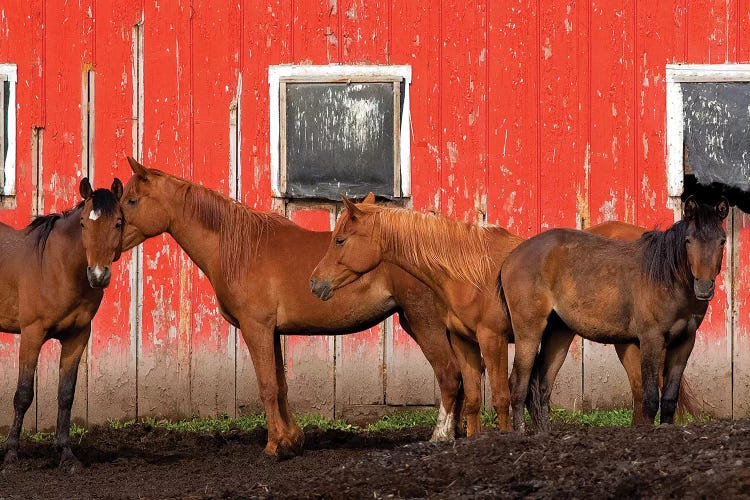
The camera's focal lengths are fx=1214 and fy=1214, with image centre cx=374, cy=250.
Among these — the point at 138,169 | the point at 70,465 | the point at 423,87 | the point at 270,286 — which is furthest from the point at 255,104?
the point at 70,465

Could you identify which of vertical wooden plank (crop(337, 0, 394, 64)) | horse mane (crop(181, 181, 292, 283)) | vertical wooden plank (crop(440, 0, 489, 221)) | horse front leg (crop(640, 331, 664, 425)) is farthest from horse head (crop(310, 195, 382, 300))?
vertical wooden plank (crop(337, 0, 394, 64))

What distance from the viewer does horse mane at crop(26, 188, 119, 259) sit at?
8.24 m

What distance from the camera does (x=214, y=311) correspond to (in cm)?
1032

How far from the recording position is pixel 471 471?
19.8 ft

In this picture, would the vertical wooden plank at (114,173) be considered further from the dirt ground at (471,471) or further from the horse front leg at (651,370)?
the horse front leg at (651,370)

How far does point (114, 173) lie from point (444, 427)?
12.2ft

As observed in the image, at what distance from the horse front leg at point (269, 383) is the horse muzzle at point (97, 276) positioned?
108 centimetres

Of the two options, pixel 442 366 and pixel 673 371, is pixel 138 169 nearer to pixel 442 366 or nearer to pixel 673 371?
pixel 442 366

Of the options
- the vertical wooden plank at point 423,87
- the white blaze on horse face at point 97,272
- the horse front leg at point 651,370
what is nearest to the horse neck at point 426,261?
the horse front leg at point 651,370

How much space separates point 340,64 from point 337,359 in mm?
2493

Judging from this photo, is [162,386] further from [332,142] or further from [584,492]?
[584,492]

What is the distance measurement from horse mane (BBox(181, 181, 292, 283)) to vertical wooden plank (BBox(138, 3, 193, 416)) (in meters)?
1.46

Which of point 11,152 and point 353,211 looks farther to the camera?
point 11,152

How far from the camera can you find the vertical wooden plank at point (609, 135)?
10.2m
